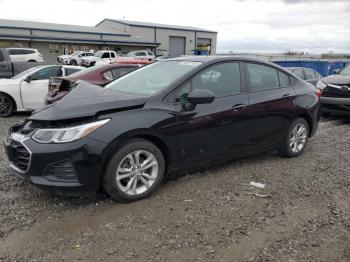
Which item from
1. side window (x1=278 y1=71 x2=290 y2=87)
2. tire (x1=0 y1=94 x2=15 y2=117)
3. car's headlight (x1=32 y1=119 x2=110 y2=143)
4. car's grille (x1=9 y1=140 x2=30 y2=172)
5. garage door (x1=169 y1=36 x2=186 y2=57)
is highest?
garage door (x1=169 y1=36 x2=186 y2=57)

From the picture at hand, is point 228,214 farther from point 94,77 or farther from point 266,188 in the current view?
point 94,77

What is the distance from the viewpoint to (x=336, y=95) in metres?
8.74

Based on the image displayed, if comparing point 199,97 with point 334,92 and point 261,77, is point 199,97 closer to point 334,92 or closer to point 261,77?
point 261,77

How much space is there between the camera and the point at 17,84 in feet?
30.6

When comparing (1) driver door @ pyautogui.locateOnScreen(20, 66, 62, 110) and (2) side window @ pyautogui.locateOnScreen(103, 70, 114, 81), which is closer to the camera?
(2) side window @ pyautogui.locateOnScreen(103, 70, 114, 81)

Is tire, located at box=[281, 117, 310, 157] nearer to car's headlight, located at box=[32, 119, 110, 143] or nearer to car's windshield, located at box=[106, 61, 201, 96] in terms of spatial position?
car's windshield, located at box=[106, 61, 201, 96]

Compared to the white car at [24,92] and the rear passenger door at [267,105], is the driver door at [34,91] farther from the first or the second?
the rear passenger door at [267,105]

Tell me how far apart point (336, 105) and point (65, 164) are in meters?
7.22

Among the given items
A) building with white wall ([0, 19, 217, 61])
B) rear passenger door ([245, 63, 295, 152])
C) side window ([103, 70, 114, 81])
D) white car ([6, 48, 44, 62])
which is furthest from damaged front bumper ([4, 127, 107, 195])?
building with white wall ([0, 19, 217, 61])

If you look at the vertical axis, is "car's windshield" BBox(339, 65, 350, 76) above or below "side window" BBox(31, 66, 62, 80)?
above

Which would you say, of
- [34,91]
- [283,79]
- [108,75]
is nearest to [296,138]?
[283,79]

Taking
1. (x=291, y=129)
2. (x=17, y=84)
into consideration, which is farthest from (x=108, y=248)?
(x=17, y=84)

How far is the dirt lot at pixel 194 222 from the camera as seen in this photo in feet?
9.95

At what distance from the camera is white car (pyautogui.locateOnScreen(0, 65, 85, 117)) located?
9211 mm
